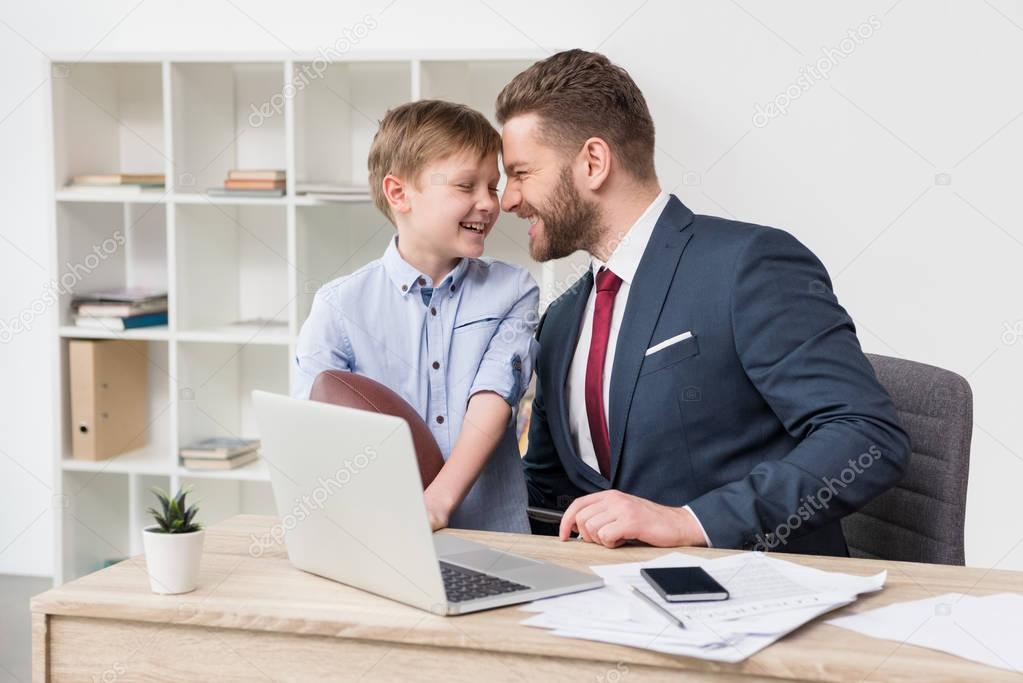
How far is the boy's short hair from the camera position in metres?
2.01

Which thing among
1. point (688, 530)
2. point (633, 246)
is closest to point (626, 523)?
point (688, 530)

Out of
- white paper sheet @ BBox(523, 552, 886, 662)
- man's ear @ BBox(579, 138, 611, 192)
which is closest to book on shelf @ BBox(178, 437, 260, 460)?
man's ear @ BBox(579, 138, 611, 192)

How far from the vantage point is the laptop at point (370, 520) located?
1.15 m

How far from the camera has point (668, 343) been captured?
6.08 ft

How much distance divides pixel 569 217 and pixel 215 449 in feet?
Answer: 5.83

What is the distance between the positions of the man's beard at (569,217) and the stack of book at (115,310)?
6.14 feet

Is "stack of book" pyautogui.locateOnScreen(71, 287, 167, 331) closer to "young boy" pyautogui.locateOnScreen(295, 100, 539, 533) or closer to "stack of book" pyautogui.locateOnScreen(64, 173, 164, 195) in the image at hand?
"stack of book" pyautogui.locateOnScreen(64, 173, 164, 195)

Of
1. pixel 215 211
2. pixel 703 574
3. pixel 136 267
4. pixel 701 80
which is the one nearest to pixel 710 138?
pixel 701 80

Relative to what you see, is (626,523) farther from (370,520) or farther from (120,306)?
(120,306)

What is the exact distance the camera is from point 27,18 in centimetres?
387

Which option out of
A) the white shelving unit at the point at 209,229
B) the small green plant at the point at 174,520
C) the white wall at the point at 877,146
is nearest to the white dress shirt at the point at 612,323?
the small green plant at the point at 174,520

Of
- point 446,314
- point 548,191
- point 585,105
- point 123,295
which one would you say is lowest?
A: point 446,314

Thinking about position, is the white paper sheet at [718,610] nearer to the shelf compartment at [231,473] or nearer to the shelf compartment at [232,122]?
the shelf compartment at [231,473]

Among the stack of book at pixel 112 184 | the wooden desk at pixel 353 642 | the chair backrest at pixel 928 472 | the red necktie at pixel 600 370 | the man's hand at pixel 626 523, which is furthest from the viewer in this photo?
the stack of book at pixel 112 184
